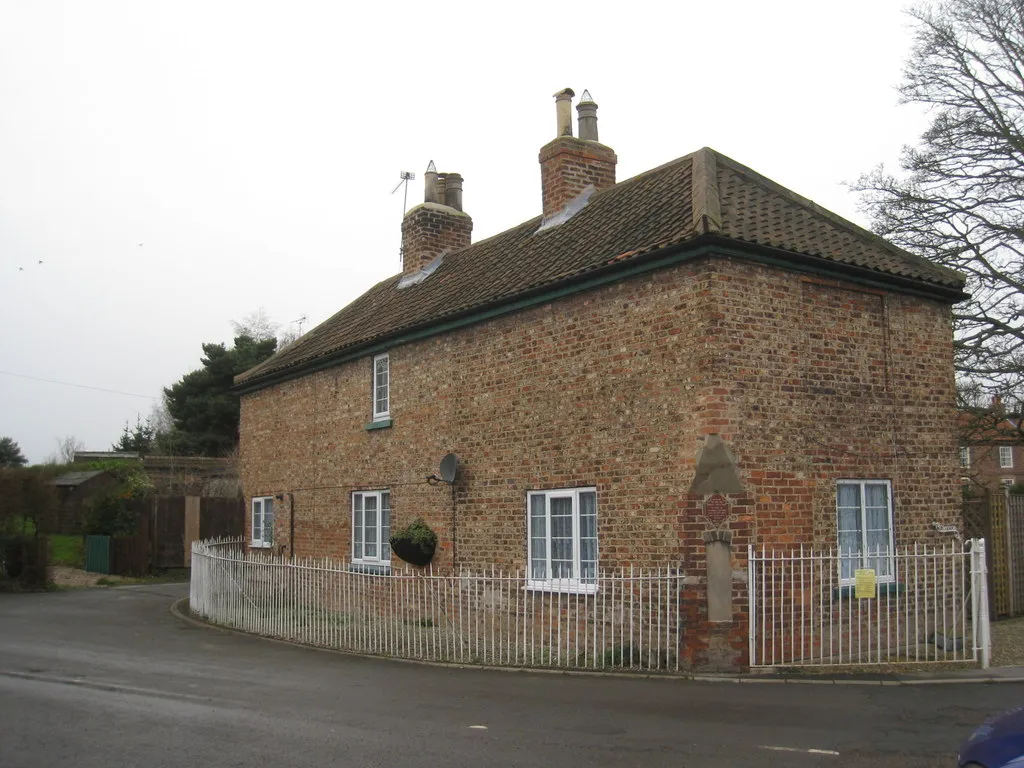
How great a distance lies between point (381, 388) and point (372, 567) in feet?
10.6

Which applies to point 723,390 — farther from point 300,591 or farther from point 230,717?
point 300,591

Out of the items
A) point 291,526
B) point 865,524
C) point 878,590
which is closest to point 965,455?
point 291,526

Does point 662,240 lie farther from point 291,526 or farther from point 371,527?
point 291,526

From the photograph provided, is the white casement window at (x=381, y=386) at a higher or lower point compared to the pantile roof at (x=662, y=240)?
lower

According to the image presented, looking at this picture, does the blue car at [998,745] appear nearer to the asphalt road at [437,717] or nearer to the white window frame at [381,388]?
the asphalt road at [437,717]

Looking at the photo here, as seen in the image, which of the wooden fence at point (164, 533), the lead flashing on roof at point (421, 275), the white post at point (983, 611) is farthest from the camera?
the wooden fence at point (164, 533)

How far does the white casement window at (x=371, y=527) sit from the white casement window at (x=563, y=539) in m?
4.02

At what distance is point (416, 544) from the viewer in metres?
15.2

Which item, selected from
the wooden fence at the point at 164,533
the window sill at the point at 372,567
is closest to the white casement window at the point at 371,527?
the window sill at the point at 372,567

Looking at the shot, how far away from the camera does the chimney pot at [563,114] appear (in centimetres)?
1711

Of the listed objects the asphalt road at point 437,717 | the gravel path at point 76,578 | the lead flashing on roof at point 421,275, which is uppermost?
the lead flashing on roof at point 421,275

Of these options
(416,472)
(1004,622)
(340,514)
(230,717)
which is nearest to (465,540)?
(416,472)

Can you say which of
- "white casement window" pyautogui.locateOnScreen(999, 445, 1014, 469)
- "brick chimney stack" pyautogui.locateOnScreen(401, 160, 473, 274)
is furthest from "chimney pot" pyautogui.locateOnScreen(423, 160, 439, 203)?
"white casement window" pyautogui.locateOnScreen(999, 445, 1014, 469)

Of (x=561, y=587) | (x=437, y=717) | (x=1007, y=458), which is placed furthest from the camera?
(x=1007, y=458)
